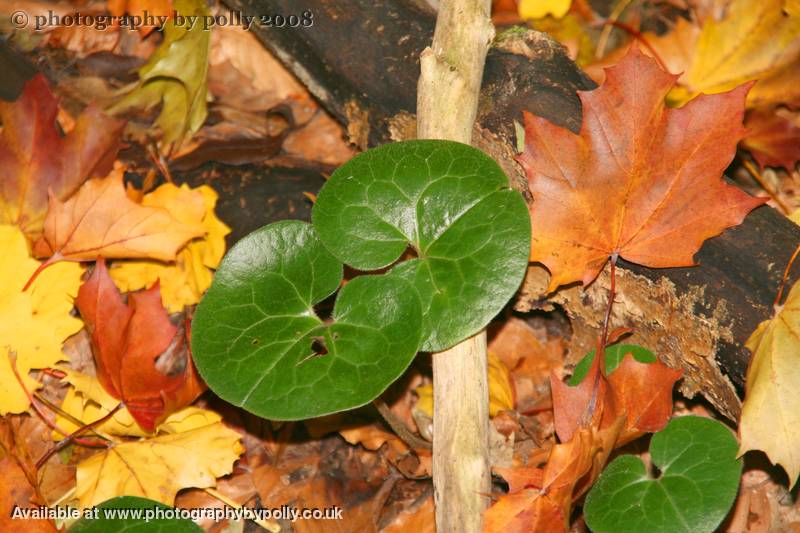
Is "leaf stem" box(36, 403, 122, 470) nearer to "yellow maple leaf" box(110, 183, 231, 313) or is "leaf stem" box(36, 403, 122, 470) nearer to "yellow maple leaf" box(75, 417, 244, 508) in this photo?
"yellow maple leaf" box(75, 417, 244, 508)

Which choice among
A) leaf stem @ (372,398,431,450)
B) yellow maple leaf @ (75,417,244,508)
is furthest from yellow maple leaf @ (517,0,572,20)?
yellow maple leaf @ (75,417,244,508)

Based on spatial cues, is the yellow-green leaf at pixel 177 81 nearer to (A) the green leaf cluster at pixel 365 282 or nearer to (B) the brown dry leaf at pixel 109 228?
(B) the brown dry leaf at pixel 109 228

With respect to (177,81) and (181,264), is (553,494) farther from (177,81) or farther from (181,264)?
(177,81)

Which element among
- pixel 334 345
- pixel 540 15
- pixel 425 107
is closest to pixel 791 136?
pixel 540 15

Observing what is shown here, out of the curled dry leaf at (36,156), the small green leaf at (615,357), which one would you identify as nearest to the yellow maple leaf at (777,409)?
the small green leaf at (615,357)

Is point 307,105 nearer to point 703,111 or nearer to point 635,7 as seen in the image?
point 635,7
